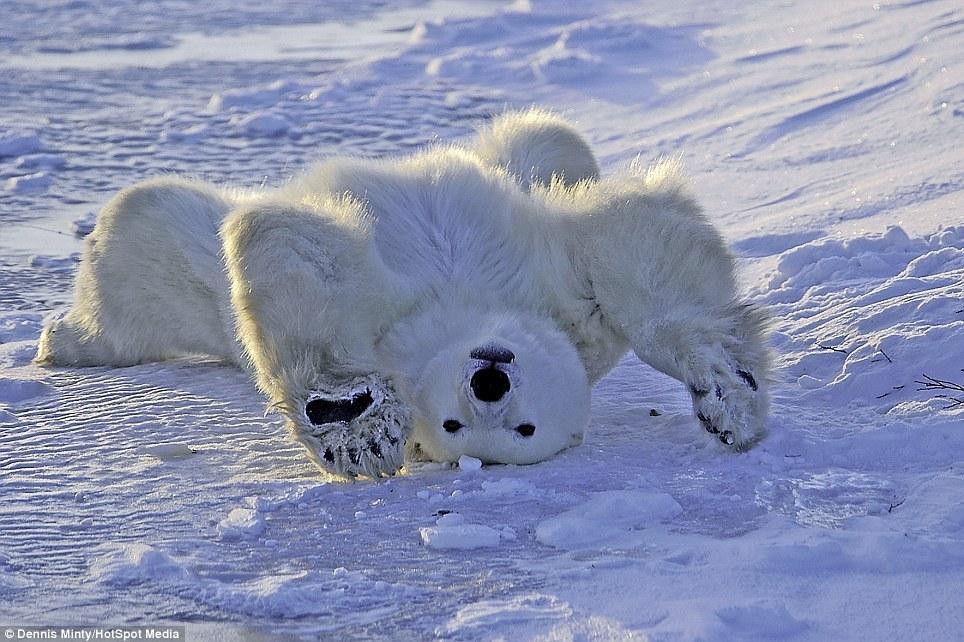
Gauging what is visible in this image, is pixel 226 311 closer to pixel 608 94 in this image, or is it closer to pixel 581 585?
pixel 581 585

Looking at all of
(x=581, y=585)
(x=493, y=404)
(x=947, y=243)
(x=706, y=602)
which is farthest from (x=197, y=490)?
(x=947, y=243)

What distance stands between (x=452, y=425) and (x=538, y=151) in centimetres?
181

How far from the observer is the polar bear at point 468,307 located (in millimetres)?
3312

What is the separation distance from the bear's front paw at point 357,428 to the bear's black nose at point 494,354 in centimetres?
25

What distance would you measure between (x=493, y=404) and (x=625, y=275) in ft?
2.28

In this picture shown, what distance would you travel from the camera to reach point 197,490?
3.31 meters

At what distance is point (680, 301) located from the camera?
12.0 feet

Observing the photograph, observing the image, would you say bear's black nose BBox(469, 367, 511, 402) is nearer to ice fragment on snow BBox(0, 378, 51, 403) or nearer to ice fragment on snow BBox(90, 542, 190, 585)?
ice fragment on snow BBox(90, 542, 190, 585)

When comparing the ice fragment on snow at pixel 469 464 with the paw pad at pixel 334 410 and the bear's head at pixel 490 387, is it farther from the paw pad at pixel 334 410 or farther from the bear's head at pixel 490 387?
the paw pad at pixel 334 410

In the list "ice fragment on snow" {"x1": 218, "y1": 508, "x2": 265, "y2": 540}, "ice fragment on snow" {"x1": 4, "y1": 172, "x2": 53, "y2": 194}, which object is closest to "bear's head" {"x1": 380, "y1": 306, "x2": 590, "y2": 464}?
"ice fragment on snow" {"x1": 218, "y1": 508, "x2": 265, "y2": 540}

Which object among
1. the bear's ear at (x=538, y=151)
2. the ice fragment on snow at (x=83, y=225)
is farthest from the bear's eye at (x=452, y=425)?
the ice fragment on snow at (x=83, y=225)

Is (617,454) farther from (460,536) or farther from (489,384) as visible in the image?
(460,536)

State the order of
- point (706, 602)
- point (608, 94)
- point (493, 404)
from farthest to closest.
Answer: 1. point (608, 94)
2. point (493, 404)
3. point (706, 602)

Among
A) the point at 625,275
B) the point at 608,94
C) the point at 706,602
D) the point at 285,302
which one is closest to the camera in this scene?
the point at 706,602
